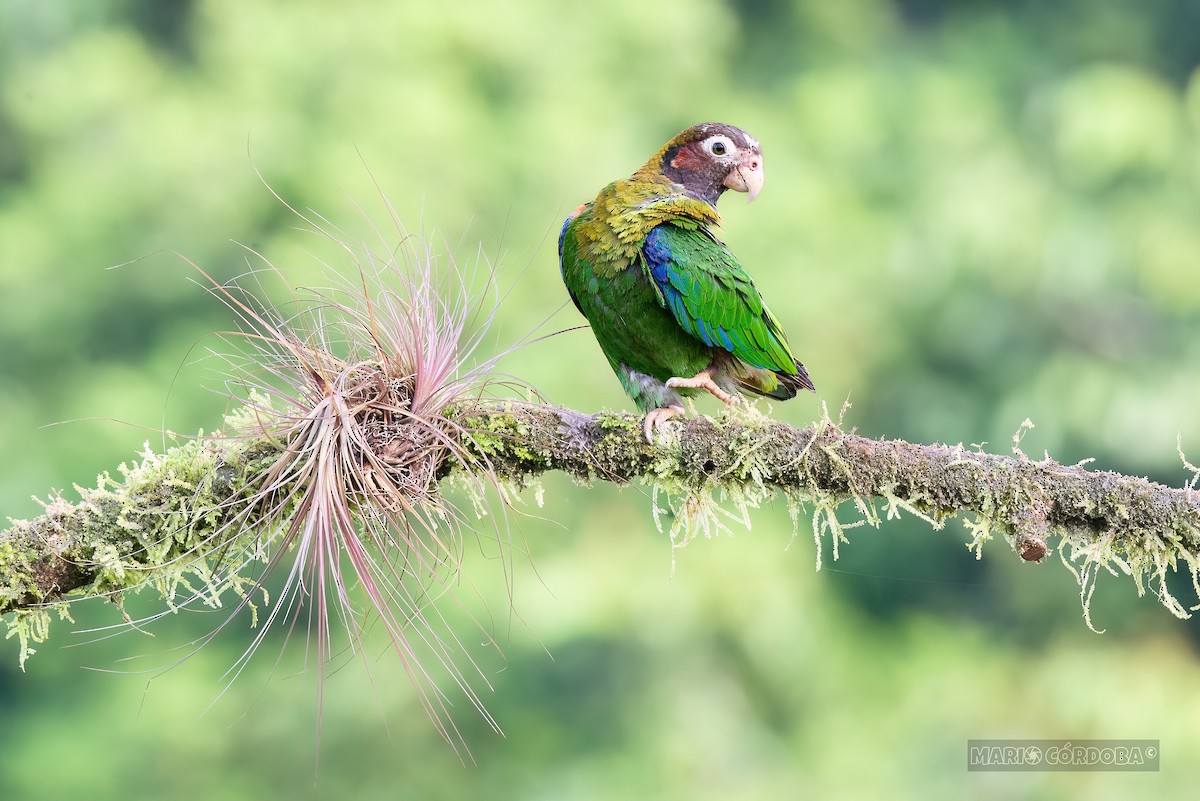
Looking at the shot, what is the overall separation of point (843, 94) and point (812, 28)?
61.4 inches

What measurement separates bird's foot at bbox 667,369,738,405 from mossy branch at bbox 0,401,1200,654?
40 centimetres

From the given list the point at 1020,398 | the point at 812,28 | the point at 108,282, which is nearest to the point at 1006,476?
the point at 1020,398

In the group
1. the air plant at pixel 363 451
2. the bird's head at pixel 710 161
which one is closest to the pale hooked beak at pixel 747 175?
the bird's head at pixel 710 161

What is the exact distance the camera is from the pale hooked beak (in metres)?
2.94

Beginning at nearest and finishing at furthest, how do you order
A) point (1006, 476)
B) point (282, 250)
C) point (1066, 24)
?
point (1006, 476), point (282, 250), point (1066, 24)

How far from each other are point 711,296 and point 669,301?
0.09 m

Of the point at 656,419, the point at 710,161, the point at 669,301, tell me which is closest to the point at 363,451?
the point at 656,419

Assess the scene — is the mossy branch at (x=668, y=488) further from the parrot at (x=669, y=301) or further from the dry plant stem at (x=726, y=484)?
the parrot at (x=669, y=301)

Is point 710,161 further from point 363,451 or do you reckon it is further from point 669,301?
point 363,451

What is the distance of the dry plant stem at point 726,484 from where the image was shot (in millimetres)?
1867

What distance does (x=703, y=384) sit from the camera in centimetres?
244

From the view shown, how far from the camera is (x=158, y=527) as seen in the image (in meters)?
1.91

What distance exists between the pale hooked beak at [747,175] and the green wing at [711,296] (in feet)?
1.66

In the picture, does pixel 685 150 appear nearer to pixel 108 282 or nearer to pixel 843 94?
pixel 843 94
